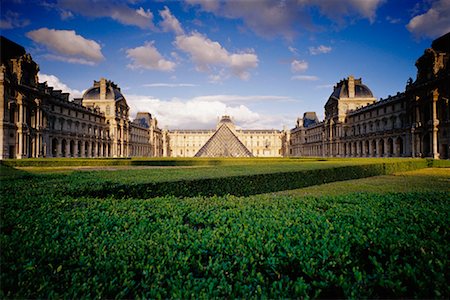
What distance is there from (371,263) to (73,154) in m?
64.0

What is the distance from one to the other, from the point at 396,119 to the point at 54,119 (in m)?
69.8

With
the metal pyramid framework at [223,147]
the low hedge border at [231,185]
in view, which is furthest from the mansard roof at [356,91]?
the low hedge border at [231,185]

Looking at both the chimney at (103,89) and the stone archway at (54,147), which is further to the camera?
the chimney at (103,89)

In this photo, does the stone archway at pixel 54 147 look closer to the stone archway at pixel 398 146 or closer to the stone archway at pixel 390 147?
the stone archway at pixel 390 147

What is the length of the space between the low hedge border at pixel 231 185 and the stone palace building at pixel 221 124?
20.5ft

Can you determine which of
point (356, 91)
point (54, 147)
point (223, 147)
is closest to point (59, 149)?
point (54, 147)

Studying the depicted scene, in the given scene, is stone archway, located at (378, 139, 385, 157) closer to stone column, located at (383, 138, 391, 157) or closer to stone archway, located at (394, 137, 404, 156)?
stone column, located at (383, 138, 391, 157)

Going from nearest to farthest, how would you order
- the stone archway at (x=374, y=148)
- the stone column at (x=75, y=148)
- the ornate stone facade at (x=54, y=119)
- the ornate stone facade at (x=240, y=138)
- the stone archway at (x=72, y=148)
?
the ornate stone facade at (x=54, y=119) → the stone column at (x=75, y=148) → the stone archway at (x=72, y=148) → the stone archway at (x=374, y=148) → the ornate stone facade at (x=240, y=138)

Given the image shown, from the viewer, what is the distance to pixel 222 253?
2936 mm

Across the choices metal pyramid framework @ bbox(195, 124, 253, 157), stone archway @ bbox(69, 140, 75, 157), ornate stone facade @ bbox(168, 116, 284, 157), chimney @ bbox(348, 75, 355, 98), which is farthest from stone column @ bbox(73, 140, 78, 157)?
chimney @ bbox(348, 75, 355, 98)

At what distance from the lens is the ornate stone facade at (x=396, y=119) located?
128 ft

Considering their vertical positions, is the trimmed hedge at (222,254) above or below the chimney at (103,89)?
below

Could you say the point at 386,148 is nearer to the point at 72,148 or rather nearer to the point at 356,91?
the point at 356,91

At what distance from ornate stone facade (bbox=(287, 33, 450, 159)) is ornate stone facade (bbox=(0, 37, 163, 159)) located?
50233 mm
